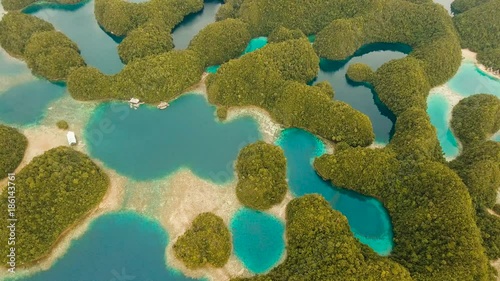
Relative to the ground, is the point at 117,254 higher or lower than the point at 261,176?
lower

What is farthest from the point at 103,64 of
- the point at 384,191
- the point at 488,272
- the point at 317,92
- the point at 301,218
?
the point at 488,272

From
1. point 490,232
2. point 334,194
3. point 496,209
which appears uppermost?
point 490,232

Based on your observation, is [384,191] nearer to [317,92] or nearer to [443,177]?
[443,177]

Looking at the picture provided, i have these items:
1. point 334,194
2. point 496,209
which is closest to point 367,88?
point 334,194

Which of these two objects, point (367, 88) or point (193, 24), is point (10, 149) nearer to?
point (193, 24)

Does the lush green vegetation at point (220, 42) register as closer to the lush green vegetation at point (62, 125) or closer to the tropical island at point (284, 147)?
the tropical island at point (284, 147)

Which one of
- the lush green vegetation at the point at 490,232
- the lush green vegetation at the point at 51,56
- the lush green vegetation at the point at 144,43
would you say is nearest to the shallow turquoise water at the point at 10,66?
the lush green vegetation at the point at 51,56
